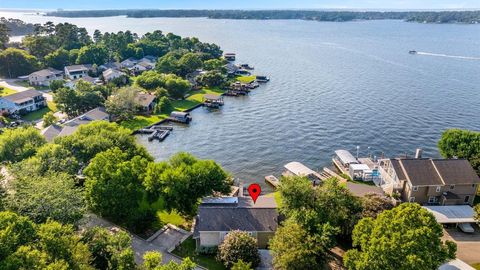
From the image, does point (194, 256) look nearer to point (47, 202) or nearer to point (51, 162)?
point (47, 202)

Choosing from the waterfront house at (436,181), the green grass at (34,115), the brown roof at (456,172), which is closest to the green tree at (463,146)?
the brown roof at (456,172)

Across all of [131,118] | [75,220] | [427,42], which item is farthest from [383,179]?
[427,42]

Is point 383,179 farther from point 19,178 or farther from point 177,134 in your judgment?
point 19,178

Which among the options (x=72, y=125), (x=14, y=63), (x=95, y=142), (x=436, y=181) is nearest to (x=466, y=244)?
(x=436, y=181)

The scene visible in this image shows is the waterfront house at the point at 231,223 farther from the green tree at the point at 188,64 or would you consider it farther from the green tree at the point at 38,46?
the green tree at the point at 38,46

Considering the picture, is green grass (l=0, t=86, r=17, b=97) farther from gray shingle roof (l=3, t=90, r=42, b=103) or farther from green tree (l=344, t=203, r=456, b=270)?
green tree (l=344, t=203, r=456, b=270)

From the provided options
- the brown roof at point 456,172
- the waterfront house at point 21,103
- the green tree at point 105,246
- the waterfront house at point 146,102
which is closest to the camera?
the green tree at point 105,246

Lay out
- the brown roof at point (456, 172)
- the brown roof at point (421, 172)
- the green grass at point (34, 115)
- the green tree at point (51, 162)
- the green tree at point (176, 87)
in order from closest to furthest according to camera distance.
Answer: the green tree at point (51, 162) → the brown roof at point (456, 172) → the brown roof at point (421, 172) → the green grass at point (34, 115) → the green tree at point (176, 87)
